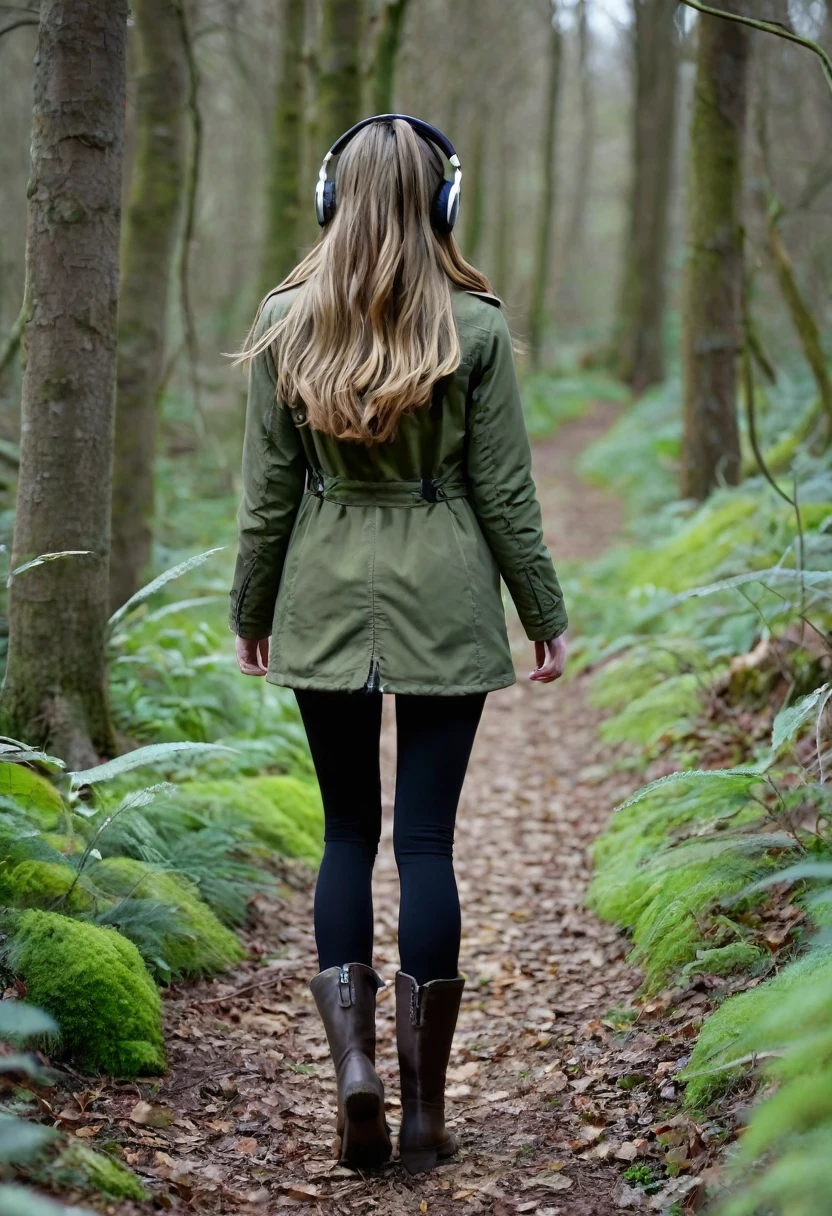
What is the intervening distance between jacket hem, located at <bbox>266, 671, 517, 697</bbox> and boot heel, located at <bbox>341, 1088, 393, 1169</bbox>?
93 cm

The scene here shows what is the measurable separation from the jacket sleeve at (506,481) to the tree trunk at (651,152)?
19576 mm

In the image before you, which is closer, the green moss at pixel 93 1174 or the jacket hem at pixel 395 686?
the green moss at pixel 93 1174

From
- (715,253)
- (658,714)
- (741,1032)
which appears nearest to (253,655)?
(741,1032)

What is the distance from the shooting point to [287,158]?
34.7 feet

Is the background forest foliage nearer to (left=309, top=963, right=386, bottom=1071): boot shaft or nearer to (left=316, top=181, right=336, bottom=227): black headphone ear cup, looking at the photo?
(left=309, top=963, right=386, bottom=1071): boot shaft

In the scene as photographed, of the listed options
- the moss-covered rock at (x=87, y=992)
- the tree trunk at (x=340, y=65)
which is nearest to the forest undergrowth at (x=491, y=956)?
the moss-covered rock at (x=87, y=992)

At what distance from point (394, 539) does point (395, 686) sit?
0.35 metres

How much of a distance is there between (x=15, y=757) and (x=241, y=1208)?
1.31 metres

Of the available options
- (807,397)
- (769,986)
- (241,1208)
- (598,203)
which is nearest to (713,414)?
(807,397)

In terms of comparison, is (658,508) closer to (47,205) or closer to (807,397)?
(807,397)

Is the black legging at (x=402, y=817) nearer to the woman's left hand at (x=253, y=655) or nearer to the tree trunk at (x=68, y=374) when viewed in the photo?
the woman's left hand at (x=253, y=655)

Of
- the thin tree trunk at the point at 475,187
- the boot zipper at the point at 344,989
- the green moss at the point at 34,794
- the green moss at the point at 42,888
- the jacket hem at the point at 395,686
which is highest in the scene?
the thin tree trunk at the point at 475,187

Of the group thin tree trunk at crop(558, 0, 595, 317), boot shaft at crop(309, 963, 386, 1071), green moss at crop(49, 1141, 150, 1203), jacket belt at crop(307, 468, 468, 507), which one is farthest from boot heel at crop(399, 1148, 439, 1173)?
thin tree trunk at crop(558, 0, 595, 317)

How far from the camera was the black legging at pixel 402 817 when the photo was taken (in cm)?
273
